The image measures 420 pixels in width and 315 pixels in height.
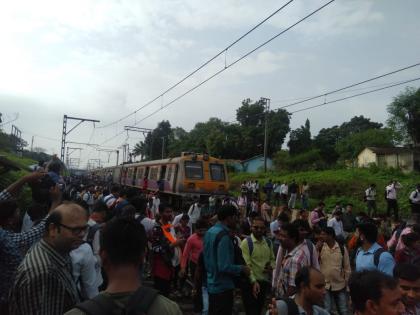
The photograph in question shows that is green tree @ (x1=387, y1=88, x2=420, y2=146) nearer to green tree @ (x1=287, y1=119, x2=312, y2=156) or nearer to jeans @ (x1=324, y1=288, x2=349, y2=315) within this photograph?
green tree @ (x1=287, y1=119, x2=312, y2=156)

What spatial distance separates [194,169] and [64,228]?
16972 millimetres

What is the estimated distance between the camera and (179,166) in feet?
63.8

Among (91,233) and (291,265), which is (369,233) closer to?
(291,265)

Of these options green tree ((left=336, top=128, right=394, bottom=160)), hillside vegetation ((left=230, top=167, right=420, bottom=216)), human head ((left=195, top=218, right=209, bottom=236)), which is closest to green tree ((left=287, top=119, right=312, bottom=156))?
green tree ((left=336, top=128, right=394, bottom=160))

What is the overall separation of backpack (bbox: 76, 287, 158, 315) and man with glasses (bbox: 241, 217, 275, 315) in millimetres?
3423

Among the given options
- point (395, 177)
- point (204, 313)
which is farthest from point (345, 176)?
point (204, 313)

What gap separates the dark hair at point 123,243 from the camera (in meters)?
2.04

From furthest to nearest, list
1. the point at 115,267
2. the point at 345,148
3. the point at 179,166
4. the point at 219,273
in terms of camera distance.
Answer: the point at 345,148
the point at 179,166
the point at 219,273
the point at 115,267

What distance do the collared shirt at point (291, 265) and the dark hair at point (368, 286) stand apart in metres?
1.82

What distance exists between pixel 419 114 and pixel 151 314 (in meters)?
43.8

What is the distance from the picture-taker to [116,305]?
1.78 metres

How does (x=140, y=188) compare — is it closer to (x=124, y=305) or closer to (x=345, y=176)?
(x=345, y=176)

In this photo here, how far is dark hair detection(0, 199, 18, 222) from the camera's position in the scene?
3.89 m

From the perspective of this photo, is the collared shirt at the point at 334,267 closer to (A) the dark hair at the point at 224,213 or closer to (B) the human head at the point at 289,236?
(B) the human head at the point at 289,236
